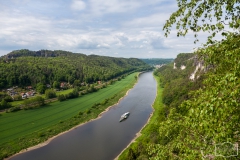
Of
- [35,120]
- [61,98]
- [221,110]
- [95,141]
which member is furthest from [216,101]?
[61,98]

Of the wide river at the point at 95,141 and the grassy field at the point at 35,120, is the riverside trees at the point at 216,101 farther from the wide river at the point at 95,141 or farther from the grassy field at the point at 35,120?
the grassy field at the point at 35,120

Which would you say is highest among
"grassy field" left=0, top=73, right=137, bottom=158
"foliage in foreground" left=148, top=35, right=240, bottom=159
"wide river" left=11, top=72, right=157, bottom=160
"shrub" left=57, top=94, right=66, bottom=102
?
"foliage in foreground" left=148, top=35, right=240, bottom=159

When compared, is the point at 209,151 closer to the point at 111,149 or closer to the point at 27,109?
the point at 111,149

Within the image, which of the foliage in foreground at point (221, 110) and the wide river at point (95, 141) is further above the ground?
the foliage in foreground at point (221, 110)

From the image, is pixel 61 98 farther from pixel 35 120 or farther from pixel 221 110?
pixel 221 110

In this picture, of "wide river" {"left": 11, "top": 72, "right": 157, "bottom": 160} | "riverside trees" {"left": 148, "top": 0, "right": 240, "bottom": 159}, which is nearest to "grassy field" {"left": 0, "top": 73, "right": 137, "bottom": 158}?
"wide river" {"left": 11, "top": 72, "right": 157, "bottom": 160}

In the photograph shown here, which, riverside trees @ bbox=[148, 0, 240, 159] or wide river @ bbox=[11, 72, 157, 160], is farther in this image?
wide river @ bbox=[11, 72, 157, 160]

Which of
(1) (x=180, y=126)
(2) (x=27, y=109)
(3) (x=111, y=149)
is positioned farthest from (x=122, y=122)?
(1) (x=180, y=126)

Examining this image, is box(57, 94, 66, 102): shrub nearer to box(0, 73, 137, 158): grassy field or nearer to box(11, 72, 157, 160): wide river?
box(0, 73, 137, 158): grassy field

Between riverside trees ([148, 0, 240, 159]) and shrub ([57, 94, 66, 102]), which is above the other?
riverside trees ([148, 0, 240, 159])

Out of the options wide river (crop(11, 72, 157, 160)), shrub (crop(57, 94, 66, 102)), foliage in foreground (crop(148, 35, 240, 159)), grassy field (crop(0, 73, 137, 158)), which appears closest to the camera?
foliage in foreground (crop(148, 35, 240, 159))

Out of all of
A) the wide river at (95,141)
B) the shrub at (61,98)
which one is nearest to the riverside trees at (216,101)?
the wide river at (95,141)
